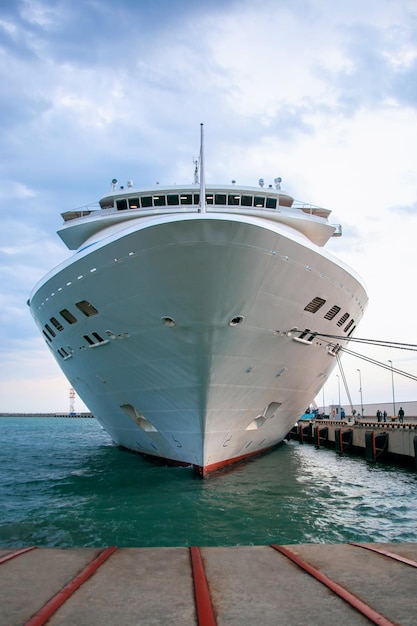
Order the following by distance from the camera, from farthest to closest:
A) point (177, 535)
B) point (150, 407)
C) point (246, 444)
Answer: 1. point (246, 444)
2. point (150, 407)
3. point (177, 535)

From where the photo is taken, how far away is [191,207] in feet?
48.9

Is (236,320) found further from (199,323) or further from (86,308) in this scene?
(86,308)

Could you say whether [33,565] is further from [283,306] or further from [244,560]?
[283,306]

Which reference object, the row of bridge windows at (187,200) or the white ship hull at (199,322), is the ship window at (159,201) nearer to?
the row of bridge windows at (187,200)

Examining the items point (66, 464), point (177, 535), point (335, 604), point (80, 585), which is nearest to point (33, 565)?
point (80, 585)

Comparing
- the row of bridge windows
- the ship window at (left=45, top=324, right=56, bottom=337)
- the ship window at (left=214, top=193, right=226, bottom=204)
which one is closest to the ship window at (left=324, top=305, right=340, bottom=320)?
the row of bridge windows

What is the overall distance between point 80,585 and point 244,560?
1.55 metres

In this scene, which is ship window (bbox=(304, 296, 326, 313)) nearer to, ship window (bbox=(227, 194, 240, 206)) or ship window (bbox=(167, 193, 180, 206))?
ship window (bbox=(227, 194, 240, 206))

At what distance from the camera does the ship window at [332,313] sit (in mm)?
12320

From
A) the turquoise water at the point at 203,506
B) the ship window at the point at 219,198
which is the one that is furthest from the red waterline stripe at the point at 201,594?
the ship window at the point at 219,198

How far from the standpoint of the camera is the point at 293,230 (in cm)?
1539

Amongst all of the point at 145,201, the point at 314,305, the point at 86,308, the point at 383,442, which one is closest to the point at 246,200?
the point at 145,201

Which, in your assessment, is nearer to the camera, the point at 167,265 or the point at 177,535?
the point at 177,535

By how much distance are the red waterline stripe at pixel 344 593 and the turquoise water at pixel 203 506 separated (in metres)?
3.11
